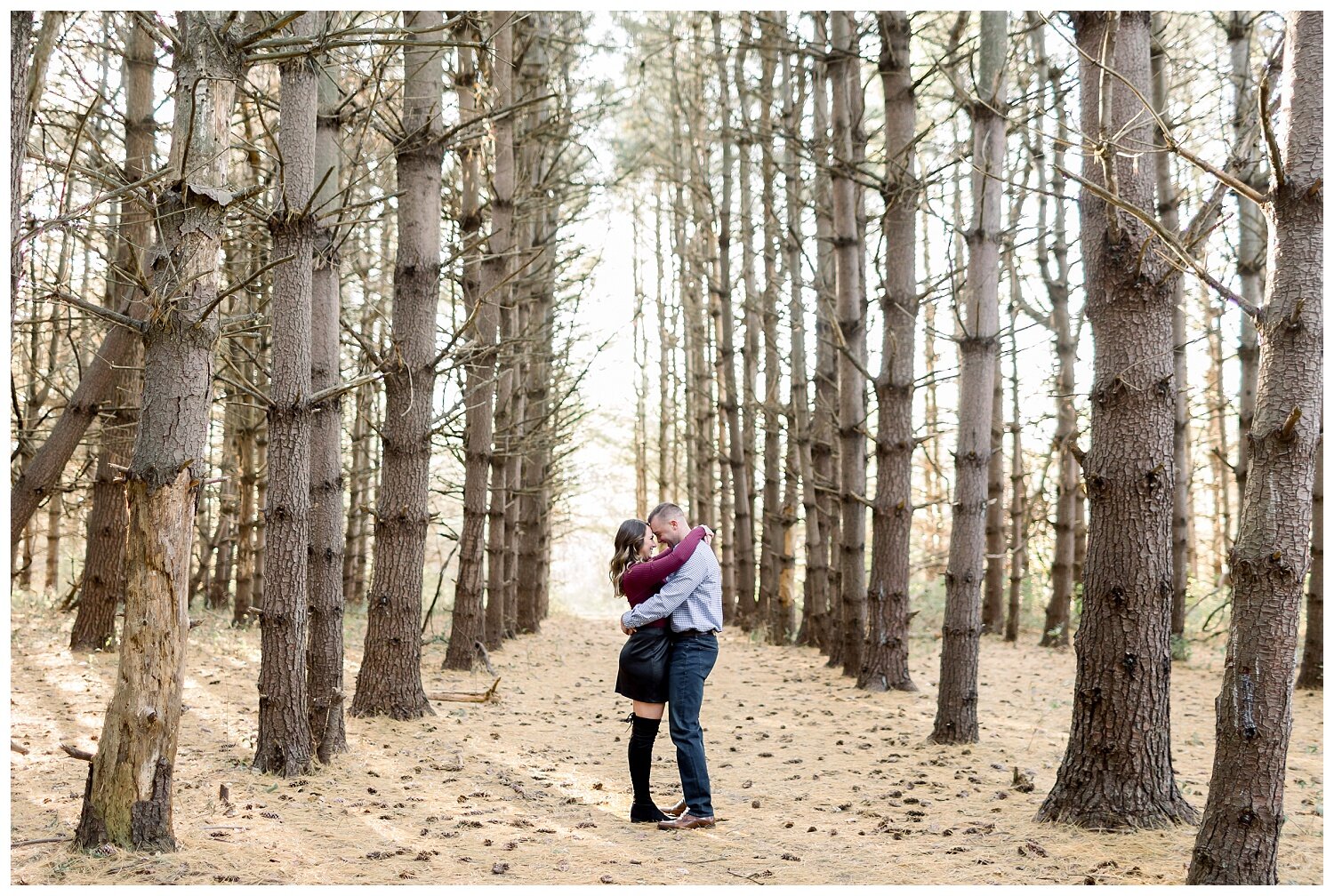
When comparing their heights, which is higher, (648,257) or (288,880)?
(648,257)

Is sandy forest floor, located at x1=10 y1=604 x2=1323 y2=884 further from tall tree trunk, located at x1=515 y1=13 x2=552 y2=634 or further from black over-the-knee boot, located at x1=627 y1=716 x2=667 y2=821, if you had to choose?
tall tree trunk, located at x1=515 y1=13 x2=552 y2=634

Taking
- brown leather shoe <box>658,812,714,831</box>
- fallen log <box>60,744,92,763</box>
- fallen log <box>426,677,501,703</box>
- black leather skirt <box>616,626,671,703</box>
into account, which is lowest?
fallen log <box>426,677,501,703</box>

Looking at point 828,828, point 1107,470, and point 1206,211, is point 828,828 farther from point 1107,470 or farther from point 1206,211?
point 1206,211

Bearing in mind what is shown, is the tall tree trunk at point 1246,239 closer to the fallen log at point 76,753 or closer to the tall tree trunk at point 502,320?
the tall tree trunk at point 502,320

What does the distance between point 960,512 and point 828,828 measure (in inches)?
132

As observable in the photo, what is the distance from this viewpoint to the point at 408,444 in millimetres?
8250

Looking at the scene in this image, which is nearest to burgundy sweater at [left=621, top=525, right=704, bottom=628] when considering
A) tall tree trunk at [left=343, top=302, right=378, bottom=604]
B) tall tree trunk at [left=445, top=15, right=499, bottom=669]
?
tall tree trunk at [left=445, top=15, right=499, bottom=669]

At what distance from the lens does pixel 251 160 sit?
6.30 m

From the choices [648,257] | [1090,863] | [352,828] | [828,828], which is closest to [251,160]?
[352,828]

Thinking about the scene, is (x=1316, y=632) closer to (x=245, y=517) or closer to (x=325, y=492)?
(x=325, y=492)

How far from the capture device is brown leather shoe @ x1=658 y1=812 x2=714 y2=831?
5.28 meters

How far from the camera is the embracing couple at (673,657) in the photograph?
5.41 metres

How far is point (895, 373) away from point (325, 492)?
5.44 m

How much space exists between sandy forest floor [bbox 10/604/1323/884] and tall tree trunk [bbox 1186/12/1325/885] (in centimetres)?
64
